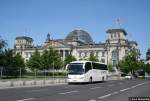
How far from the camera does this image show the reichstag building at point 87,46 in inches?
6147

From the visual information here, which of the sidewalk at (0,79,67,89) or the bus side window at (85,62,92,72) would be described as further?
the bus side window at (85,62,92,72)

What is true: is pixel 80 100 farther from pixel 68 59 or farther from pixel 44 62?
pixel 68 59

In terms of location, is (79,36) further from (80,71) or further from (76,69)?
(80,71)

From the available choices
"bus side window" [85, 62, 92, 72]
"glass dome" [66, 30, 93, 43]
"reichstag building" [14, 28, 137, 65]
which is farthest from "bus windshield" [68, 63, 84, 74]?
"glass dome" [66, 30, 93, 43]

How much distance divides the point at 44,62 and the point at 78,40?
78.0 m

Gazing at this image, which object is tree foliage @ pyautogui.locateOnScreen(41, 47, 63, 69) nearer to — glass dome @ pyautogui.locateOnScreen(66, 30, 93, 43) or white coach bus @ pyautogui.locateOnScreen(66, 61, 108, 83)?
white coach bus @ pyautogui.locateOnScreen(66, 61, 108, 83)

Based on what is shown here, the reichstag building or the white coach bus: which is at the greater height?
the reichstag building

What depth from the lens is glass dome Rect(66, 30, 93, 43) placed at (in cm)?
16990

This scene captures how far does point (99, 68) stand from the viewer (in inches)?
1908

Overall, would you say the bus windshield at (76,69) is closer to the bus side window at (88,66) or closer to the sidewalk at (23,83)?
the bus side window at (88,66)

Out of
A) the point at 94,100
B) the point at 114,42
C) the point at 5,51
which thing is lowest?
the point at 94,100

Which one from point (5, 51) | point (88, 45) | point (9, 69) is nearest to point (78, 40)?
point (88, 45)

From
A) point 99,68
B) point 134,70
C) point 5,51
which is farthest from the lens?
point 134,70

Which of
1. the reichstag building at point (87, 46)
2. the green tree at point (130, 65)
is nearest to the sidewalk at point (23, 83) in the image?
the green tree at point (130, 65)
